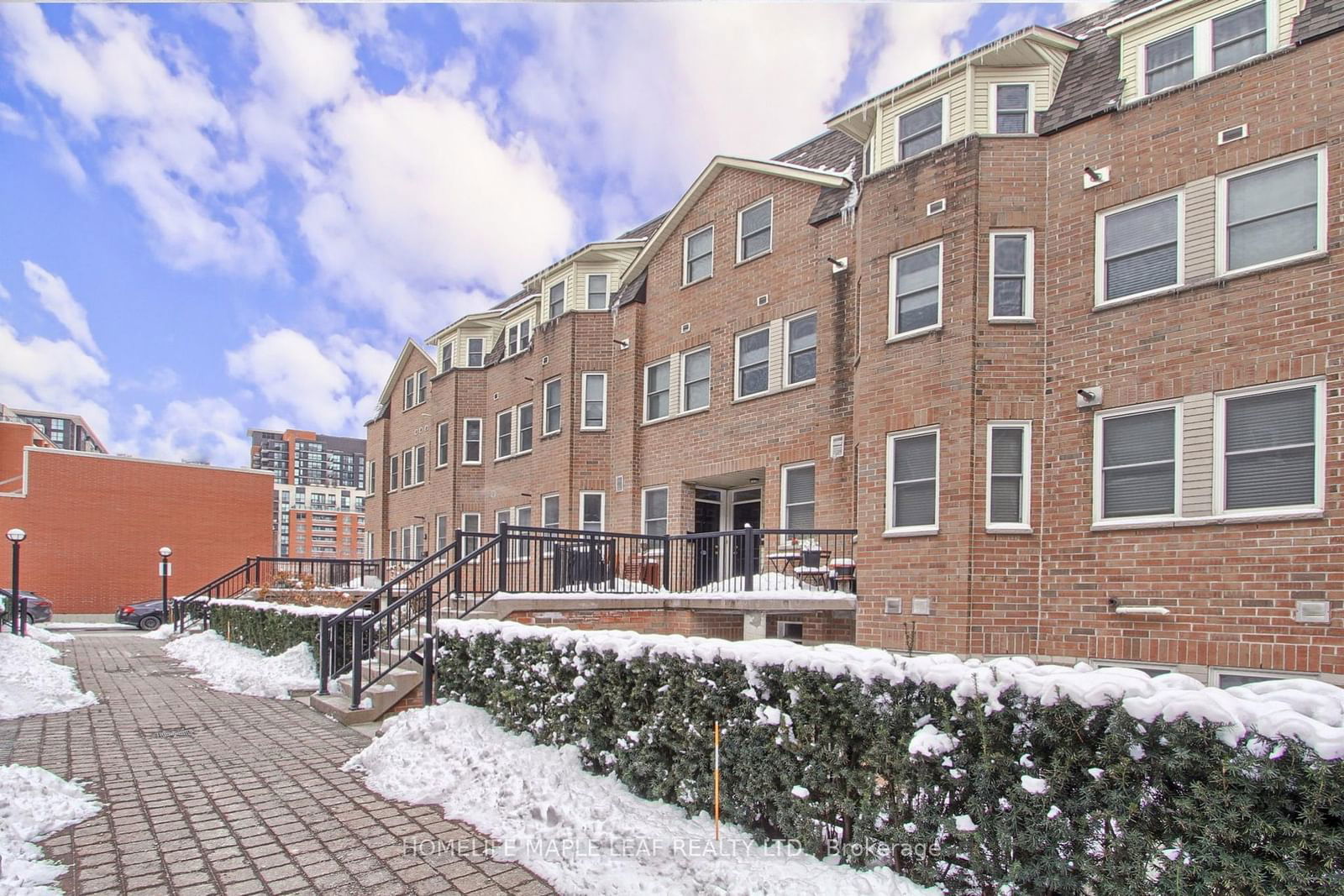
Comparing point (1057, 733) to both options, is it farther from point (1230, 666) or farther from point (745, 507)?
point (745, 507)

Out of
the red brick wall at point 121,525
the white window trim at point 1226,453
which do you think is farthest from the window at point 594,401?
the red brick wall at point 121,525

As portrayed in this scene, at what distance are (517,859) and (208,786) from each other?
3.27m

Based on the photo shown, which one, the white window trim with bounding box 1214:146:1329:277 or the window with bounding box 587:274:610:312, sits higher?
the window with bounding box 587:274:610:312

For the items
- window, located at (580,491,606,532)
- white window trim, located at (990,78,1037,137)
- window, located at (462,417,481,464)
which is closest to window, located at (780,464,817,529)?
window, located at (580,491,606,532)

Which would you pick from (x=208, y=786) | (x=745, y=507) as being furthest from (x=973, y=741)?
(x=745, y=507)

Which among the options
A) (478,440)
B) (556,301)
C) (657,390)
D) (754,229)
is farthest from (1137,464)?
(478,440)

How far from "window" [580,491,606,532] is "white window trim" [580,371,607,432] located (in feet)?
5.03

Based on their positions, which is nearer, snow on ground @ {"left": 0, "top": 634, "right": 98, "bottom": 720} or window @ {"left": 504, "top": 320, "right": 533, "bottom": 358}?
snow on ground @ {"left": 0, "top": 634, "right": 98, "bottom": 720}

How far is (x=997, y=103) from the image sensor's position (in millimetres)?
12180

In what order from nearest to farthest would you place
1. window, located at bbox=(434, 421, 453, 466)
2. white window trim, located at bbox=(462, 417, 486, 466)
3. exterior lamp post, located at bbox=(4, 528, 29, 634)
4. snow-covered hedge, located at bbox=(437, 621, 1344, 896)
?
snow-covered hedge, located at bbox=(437, 621, 1344, 896)
exterior lamp post, located at bbox=(4, 528, 29, 634)
white window trim, located at bbox=(462, 417, 486, 466)
window, located at bbox=(434, 421, 453, 466)

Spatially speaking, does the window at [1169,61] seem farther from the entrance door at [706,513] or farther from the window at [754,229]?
the entrance door at [706,513]

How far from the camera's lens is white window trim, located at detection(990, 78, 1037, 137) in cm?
1192

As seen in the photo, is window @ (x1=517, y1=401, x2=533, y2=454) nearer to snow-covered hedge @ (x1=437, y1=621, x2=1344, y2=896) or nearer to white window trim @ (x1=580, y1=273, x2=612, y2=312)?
white window trim @ (x1=580, y1=273, x2=612, y2=312)

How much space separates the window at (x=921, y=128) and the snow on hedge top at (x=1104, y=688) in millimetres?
9986
